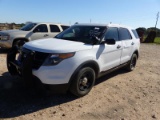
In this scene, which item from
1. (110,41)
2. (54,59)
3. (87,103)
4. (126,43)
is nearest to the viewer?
(54,59)

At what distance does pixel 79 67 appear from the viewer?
424 centimetres

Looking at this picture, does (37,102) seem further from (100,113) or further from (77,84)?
(100,113)

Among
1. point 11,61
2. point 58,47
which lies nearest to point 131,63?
point 58,47

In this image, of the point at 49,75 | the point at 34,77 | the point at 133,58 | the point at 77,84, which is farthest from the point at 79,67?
the point at 133,58

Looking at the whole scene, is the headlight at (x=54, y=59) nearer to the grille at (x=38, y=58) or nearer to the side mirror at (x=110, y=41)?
the grille at (x=38, y=58)

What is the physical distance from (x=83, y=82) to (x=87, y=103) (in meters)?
0.50

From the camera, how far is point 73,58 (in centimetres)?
412

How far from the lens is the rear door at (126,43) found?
6145 millimetres

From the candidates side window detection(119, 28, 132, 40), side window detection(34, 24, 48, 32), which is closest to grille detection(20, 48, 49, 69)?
side window detection(119, 28, 132, 40)

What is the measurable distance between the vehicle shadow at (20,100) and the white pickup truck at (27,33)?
4625 mm

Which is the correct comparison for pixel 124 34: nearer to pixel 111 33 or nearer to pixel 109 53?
pixel 111 33

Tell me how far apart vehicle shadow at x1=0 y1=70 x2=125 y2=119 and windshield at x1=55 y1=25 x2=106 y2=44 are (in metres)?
1.45

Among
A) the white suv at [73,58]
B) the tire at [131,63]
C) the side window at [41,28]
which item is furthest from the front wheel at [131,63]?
the side window at [41,28]

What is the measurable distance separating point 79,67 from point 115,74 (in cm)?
294
